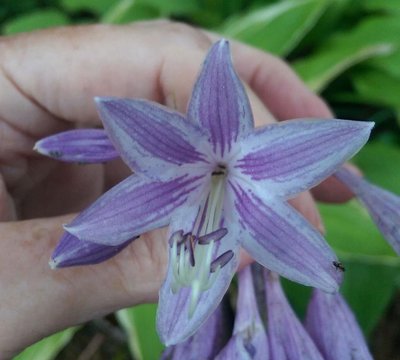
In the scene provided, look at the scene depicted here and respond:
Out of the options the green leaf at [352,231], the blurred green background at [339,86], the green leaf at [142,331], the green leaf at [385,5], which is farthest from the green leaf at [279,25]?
the green leaf at [142,331]

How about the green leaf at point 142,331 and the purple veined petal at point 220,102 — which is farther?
the green leaf at point 142,331

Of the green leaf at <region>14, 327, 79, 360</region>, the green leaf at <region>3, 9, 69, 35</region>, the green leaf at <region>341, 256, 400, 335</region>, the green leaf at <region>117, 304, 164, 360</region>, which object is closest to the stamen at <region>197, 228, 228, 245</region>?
the green leaf at <region>14, 327, 79, 360</region>

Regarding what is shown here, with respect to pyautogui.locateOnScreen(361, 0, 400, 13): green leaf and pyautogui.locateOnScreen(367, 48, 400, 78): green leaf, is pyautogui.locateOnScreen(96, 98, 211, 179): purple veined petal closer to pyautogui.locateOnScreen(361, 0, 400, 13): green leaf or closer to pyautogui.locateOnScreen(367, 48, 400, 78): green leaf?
pyautogui.locateOnScreen(367, 48, 400, 78): green leaf

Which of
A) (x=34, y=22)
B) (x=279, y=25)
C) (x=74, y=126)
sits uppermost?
(x=34, y=22)

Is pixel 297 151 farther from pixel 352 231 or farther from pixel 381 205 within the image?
pixel 352 231

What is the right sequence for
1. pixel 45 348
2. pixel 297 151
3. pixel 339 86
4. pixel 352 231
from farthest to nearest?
1. pixel 339 86
2. pixel 352 231
3. pixel 45 348
4. pixel 297 151

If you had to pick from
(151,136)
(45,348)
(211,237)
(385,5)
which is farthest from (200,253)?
(385,5)

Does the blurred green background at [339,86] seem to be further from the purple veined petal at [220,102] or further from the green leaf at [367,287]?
the purple veined petal at [220,102]
